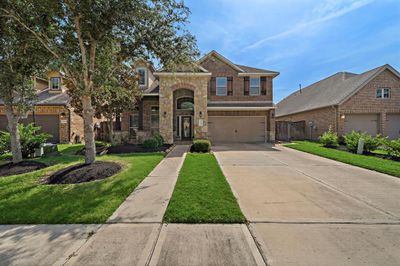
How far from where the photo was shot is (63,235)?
10.3 ft

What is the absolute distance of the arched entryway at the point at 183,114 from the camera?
672 inches

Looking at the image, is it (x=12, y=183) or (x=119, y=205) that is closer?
(x=119, y=205)

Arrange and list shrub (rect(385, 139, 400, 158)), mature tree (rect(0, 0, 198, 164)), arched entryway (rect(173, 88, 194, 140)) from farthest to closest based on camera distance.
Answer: arched entryway (rect(173, 88, 194, 140)) → shrub (rect(385, 139, 400, 158)) → mature tree (rect(0, 0, 198, 164))

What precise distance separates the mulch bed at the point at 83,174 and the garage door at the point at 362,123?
20247mm

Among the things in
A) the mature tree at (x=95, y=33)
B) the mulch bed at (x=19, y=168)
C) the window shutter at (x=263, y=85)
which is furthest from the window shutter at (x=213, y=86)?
the mulch bed at (x=19, y=168)

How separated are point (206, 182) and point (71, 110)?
1694 centimetres

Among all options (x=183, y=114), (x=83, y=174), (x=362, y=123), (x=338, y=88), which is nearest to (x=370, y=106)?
(x=362, y=123)

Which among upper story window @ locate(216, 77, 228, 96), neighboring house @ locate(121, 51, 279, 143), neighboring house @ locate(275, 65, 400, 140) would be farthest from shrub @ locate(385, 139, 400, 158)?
upper story window @ locate(216, 77, 228, 96)

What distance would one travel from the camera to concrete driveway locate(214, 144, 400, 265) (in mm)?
2725

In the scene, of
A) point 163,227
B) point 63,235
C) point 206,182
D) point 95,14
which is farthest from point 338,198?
point 95,14

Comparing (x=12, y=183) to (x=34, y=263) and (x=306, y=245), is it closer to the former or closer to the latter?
(x=34, y=263)

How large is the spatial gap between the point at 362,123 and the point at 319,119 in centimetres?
348

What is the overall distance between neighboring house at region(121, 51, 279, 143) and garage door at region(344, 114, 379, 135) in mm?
7007

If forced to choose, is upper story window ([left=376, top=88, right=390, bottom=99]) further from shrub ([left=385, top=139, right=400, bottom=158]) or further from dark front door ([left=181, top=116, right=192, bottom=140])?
dark front door ([left=181, top=116, right=192, bottom=140])
